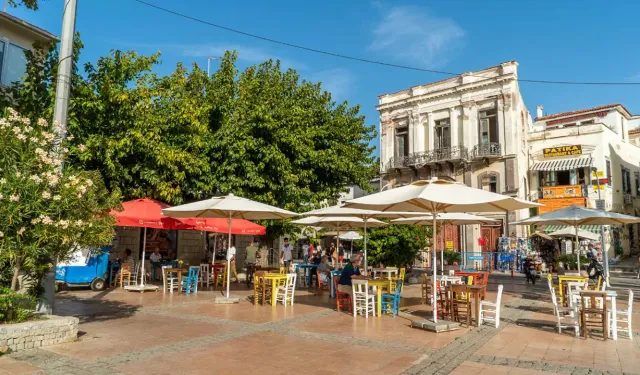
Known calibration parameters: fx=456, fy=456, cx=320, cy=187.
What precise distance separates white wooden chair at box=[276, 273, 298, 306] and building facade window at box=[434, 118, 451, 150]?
20.7 metres

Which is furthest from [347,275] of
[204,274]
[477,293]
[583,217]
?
[204,274]

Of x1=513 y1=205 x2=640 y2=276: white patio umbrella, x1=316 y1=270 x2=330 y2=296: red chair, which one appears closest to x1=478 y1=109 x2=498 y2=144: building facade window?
x1=513 y1=205 x2=640 y2=276: white patio umbrella

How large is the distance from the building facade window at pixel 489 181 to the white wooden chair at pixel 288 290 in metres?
19.0

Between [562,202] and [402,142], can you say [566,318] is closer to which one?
[562,202]

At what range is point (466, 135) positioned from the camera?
27.6 m

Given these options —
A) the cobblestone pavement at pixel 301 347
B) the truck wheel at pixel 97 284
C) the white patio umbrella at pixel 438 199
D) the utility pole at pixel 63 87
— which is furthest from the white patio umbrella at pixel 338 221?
the utility pole at pixel 63 87

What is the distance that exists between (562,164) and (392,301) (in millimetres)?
21846

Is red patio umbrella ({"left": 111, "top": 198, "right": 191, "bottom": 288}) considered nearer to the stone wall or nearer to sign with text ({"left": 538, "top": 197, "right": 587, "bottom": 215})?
the stone wall

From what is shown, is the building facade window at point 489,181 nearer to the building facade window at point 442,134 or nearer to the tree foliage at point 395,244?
the building facade window at point 442,134

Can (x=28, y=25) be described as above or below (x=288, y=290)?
above

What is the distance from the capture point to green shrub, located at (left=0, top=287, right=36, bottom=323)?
5.91 m

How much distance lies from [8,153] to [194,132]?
29.9ft

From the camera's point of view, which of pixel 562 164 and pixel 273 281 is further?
pixel 562 164

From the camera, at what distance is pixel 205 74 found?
18.6 m
